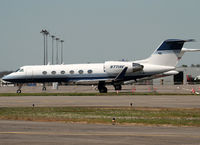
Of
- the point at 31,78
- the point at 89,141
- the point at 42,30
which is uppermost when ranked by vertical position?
the point at 42,30

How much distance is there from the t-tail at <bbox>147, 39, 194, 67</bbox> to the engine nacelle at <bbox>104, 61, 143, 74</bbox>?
2612 mm

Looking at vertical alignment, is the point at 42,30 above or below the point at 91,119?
above

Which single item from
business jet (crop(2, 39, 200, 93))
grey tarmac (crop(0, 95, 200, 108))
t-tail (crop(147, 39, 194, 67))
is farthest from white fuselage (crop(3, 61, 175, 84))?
grey tarmac (crop(0, 95, 200, 108))

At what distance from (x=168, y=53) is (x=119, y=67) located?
6036mm

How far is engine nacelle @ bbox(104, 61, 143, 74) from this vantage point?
4741 centimetres

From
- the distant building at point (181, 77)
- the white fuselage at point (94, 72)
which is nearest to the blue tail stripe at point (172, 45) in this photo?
the white fuselage at point (94, 72)

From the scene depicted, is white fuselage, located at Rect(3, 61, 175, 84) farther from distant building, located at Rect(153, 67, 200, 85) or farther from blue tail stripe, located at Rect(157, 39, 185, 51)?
distant building, located at Rect(153, 67, 200, 85)

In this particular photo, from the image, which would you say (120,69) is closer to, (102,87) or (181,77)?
(102,87)

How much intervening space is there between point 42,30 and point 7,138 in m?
Result: 74.4

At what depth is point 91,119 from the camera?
1997 centimetres

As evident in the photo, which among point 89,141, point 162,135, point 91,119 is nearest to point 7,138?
point 89,141

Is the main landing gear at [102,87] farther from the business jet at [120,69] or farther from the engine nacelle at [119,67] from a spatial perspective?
the engine nacelle at [119,67]

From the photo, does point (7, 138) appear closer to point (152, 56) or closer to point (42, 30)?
point (152, 56)

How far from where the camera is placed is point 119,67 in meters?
47.9
